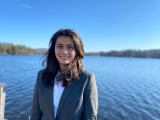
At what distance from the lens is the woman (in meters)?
1.49

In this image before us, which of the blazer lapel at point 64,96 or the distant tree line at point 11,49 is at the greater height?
the distant tree line at point 11,49

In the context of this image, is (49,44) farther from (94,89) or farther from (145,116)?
(145,116)

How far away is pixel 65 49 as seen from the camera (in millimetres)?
1615

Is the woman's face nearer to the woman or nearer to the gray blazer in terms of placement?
the woman

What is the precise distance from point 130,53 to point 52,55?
138901 millimetres

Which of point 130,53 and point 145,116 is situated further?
point 130,53

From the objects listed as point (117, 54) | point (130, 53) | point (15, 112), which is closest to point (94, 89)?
→ point (15, 112)

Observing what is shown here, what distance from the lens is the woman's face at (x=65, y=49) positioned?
5.29 ft

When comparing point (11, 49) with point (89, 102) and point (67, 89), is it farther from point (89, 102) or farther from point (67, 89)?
point (89, 102)

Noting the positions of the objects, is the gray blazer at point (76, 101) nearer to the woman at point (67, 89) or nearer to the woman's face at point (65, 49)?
the woman at point (67, 89)

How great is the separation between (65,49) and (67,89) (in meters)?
0.55

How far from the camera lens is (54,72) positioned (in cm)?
179

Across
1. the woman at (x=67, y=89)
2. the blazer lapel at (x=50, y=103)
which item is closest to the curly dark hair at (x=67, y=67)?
the woman at (x=67, y=89)

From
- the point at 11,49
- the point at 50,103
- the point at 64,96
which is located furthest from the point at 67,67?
the point at 11,49
